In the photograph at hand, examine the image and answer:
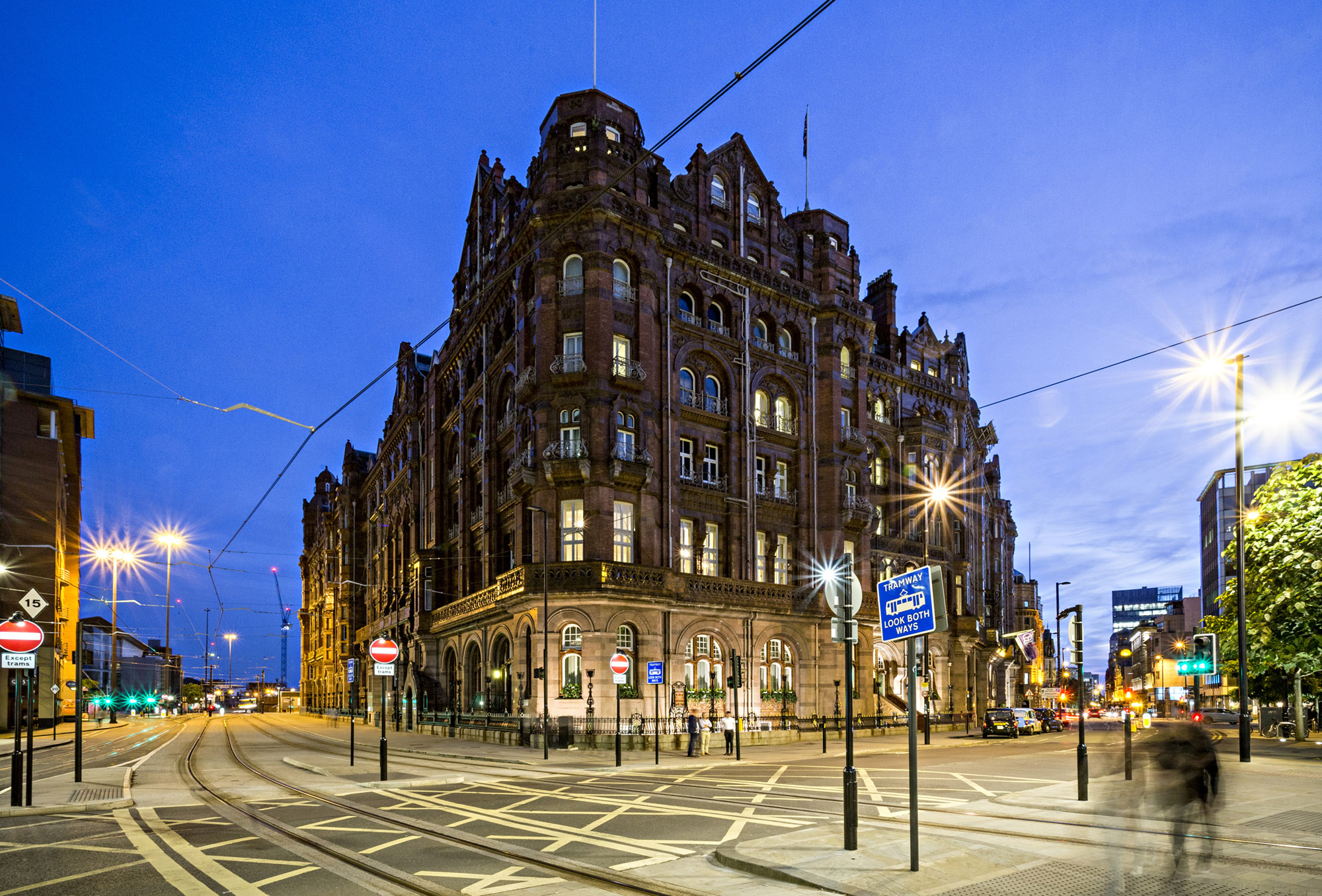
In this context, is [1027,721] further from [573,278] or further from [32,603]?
[32,603]

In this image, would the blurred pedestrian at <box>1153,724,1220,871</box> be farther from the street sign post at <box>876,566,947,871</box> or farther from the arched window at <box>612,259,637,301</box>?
the arched window at <box>612,259,637,301</box>

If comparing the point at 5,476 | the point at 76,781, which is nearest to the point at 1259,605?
the point at 76,781

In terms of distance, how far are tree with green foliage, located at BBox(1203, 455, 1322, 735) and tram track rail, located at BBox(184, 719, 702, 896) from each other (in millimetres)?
21764

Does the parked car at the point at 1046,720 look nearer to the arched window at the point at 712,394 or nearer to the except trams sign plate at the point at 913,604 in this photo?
the arched window at the point at 712,394


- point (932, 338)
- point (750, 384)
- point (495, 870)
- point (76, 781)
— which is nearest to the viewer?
point (495, 870)

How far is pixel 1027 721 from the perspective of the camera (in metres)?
51.6

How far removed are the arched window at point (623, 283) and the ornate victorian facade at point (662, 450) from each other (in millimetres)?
138

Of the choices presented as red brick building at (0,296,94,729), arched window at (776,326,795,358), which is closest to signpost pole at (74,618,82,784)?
arched window at (776,326,795,358)

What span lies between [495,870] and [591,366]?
3134 centimetres

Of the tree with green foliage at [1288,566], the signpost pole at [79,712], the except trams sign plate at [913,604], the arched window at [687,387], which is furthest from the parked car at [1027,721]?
the signpost pole at [79,712]

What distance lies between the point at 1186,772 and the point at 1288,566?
63.3 feet

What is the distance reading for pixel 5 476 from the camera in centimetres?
6944

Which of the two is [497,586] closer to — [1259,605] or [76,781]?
[76,781]

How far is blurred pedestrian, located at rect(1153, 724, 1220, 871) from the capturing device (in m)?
9.34
